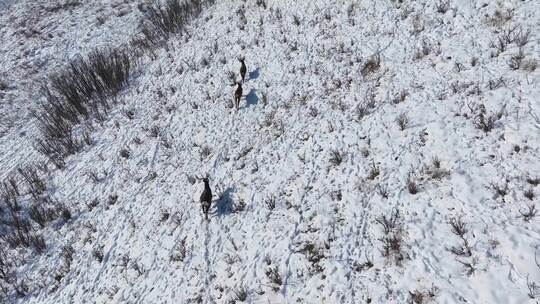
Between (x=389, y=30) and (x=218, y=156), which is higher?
(x=389, y=30)

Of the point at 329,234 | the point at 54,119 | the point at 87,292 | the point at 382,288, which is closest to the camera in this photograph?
the point at 382,288

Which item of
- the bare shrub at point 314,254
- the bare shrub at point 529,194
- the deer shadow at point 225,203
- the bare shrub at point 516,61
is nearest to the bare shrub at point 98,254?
the deer shadow at point 225,203

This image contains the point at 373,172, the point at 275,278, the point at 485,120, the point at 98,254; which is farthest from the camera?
the point at 98,254

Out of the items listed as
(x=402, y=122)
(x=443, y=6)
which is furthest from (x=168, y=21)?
(x=402, y=122)

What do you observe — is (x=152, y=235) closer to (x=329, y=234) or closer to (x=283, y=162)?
(x=283, y=162)

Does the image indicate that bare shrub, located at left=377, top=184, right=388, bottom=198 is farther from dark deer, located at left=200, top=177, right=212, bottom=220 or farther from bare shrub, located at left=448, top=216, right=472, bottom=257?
dark deer, located at left=200, top=177, right=212, bottom=220

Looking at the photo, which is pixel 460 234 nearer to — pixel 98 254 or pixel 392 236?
pixel 392 236

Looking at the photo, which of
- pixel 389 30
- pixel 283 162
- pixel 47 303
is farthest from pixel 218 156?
pixel 389 30
